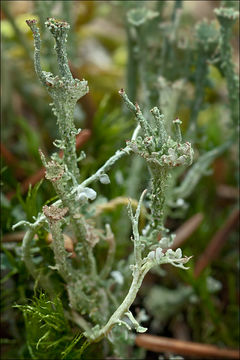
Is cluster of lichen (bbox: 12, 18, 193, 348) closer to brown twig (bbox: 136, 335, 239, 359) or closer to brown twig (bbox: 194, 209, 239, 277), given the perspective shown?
brown twig (bbox: 136, 335, 239, 359)

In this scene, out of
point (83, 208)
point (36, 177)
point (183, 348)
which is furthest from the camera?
point (36, 177)

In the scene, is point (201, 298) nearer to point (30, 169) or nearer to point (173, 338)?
point (173, 338)

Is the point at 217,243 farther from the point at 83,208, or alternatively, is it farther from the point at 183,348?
the point at 83,208

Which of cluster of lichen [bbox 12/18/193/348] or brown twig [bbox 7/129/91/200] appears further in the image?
brown twig [bbox 7/129/91/200]

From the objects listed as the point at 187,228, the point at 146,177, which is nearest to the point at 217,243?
the point at 187,228

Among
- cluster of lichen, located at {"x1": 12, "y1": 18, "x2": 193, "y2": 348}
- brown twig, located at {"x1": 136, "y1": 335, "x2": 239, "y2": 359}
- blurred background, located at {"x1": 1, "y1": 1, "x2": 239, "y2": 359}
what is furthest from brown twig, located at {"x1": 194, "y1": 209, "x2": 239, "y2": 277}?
cluster of lichen, located at {"x1": 12, "y1": 18, "x2": 193, "y2": 348}

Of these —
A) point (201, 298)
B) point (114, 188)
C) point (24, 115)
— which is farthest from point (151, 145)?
point (24, 115)
